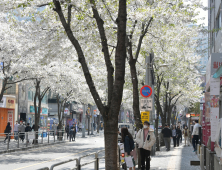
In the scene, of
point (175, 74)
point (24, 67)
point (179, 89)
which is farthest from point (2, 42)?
point (179, 89)

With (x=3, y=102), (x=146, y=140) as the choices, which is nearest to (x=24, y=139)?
(x=3, y=102)

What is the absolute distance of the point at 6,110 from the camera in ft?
138

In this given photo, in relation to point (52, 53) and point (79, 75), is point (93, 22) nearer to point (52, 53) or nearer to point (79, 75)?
point (52, 53)

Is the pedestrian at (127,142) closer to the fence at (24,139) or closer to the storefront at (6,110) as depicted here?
the fence at (24,139)

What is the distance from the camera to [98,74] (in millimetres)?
35906

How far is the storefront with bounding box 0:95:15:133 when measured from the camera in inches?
1586

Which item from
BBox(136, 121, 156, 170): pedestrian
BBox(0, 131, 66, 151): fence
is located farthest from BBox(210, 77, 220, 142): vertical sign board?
BBox(0, 131, 66, 151): fence

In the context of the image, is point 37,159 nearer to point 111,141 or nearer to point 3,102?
point 111,141

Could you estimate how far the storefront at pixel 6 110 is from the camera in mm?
40294

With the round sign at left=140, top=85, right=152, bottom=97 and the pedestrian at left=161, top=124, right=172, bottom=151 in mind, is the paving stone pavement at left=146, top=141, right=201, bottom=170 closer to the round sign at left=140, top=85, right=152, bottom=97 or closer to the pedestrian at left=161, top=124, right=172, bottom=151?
the round sign at left=140, top=85, right=152, bottom=97

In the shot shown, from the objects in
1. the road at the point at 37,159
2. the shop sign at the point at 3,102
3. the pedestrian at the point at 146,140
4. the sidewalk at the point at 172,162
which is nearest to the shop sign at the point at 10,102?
the shop sign at the point at 3,102

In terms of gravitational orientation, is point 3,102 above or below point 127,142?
above

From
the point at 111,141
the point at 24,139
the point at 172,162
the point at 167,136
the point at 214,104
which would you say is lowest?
the point at 172,162

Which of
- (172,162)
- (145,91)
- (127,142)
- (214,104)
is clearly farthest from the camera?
(172,162)
